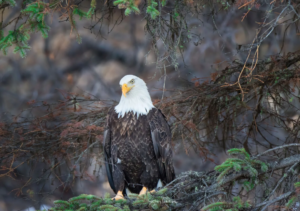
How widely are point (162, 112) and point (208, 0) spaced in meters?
1.16

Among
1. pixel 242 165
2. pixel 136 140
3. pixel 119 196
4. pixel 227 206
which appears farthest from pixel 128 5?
pixel 119 196

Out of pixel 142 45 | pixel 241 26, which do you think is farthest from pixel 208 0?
pixel 142 45

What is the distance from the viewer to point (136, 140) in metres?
4.09

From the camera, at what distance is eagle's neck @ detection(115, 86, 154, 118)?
411cm

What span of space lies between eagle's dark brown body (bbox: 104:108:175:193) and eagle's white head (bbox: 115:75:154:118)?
49 millimetres

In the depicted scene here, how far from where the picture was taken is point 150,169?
13.7 feet

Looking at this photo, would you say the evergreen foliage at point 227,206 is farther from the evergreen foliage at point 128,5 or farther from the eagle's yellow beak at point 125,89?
the eagle's yellow beak at point 125,89

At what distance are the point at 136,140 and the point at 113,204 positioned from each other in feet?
3.95

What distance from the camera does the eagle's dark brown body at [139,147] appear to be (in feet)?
13.4

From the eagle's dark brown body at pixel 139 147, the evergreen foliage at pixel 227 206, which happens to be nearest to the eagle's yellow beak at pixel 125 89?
the eagle's dark brown body at pixel 139 147

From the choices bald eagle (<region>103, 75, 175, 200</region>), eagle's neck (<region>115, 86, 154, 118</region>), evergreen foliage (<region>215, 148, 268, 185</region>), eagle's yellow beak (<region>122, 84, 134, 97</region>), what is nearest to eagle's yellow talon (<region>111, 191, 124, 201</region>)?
bald eagle (<region>103, 75, 175, 200</region>)

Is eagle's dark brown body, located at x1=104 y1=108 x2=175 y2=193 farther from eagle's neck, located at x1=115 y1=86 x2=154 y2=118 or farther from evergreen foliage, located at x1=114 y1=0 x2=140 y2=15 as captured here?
evergreen foliage, located at x1=114 y1=0 x2=140 y2=15

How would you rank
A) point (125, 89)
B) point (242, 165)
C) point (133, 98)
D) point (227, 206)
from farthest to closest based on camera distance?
point (133, 98) → point (125, 89) → point (242, 165) → point (227, 206)

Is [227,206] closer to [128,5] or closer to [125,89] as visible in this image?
[128,5]
